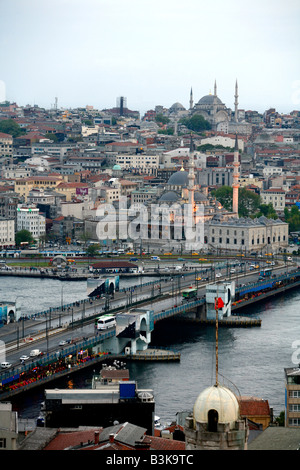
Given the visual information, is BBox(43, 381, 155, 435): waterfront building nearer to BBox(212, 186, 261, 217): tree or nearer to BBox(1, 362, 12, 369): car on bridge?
BBox(1, 362, 12, 369): car on bridge

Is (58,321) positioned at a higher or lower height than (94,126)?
lower

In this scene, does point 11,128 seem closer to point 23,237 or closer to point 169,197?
point 169,197

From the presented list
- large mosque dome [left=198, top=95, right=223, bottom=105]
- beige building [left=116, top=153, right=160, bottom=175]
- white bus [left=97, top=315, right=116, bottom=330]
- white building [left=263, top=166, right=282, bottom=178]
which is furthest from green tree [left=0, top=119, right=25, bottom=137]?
white bus [left=97, top=315, right=116, bottom=330]

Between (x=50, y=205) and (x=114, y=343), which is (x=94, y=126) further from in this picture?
(x=114, y=343)

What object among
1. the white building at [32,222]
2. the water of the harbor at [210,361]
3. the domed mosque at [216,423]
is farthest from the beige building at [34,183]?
the domed mosque at [216,423]

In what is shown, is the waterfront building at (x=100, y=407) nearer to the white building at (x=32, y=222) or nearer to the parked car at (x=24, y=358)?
the parked car at (x=24, y=358)

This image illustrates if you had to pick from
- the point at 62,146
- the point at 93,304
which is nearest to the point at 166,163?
the point at 62,146
